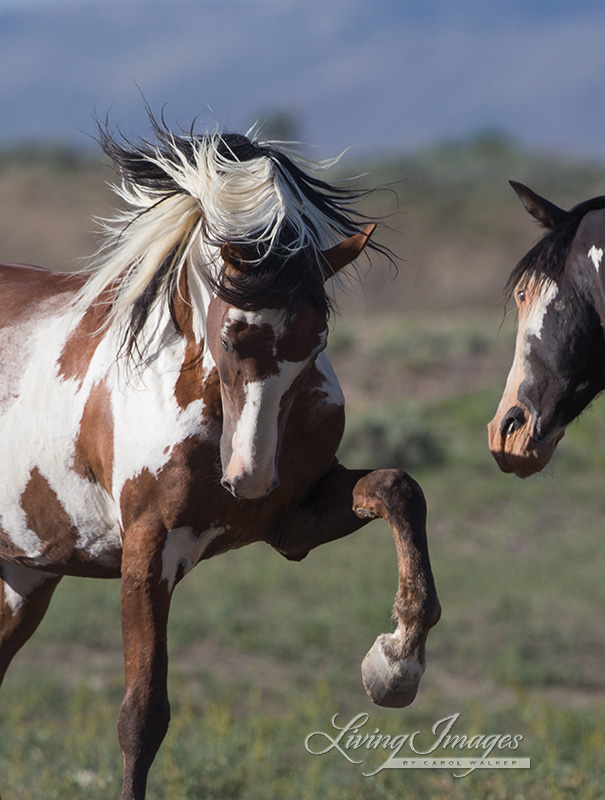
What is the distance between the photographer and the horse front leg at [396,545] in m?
3.08

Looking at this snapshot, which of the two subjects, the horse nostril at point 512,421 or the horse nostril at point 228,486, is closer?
the horse nostril at point 228,486

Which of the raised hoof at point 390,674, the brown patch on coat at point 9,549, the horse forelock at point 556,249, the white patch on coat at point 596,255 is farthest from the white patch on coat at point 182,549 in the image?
the white patch on coat at point 596,255

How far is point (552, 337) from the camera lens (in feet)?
10.6

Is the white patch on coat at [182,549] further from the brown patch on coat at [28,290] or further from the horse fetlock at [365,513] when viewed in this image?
the brown patch on coat at [28,290]

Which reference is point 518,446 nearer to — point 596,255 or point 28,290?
point 596,255

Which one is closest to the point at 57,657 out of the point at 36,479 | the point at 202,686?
the point at 202,686

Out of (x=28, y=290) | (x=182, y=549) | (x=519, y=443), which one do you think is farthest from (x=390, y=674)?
(x=28, y=290)

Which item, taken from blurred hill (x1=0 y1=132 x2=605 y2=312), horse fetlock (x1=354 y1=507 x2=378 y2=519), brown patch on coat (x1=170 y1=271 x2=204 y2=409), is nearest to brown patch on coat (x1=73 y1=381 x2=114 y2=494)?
brown patch on coat (x1=170 y1=271 x2=204 y2=409)

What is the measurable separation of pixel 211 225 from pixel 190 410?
56 centimetres

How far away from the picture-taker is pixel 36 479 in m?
3.46

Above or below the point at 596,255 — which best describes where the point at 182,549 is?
below

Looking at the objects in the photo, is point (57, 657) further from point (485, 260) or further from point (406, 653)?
point (485, 260)

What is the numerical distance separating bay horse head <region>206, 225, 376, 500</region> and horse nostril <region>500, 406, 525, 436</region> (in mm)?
706

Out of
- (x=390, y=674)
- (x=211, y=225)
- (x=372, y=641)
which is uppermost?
(x=211, y=225)
